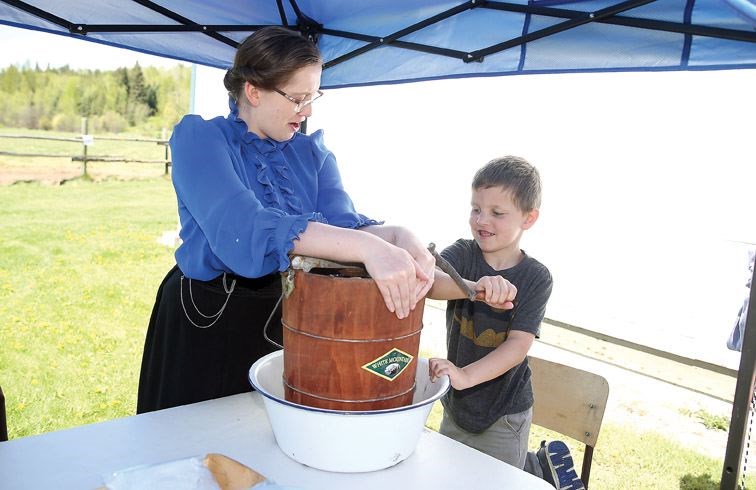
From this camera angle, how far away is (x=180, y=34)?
283cm

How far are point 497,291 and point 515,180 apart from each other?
2.28 feet

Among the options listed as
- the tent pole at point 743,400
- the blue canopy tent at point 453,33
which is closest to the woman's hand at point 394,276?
the blue canopy tent at point 453,33

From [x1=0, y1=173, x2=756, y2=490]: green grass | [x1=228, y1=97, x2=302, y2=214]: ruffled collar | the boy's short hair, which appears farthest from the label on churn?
[x1=0, y1=173, x2=756, y2=490]: green grass

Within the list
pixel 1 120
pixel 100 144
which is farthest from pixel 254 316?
pixel 1 120

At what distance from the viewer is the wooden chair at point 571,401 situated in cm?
183

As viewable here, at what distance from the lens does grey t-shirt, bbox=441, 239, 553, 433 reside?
177 cm

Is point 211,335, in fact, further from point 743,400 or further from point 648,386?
point 648,386

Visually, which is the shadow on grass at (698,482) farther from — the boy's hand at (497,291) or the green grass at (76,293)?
the green grass at (76,293)

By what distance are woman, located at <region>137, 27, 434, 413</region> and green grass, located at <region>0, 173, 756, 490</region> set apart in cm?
221

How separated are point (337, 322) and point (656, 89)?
17.0ft

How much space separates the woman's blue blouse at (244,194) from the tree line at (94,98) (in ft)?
41.5

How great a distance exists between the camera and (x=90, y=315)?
223 inches

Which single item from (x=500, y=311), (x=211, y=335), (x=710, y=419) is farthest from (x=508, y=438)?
(x=710, y=419)

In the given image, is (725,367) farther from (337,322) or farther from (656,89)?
(337,322)
